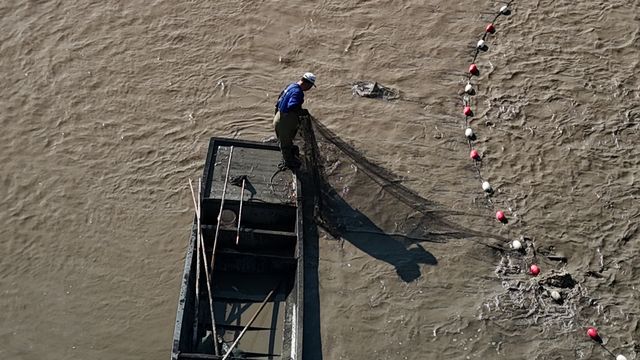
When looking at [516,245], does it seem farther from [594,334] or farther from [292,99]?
[292,99]

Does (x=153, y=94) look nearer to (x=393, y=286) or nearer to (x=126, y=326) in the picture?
(x=126, y=326)

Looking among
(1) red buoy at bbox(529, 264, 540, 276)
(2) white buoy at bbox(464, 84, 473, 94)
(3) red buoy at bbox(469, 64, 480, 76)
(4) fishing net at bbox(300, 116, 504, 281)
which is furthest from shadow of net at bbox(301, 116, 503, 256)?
(3) red buoy at bbox(469, 64, 480, 76)

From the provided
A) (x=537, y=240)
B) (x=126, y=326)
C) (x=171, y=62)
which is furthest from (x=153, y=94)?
(x=537, y=240)

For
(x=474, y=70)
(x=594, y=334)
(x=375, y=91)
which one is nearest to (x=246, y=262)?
(x=375, y=91)

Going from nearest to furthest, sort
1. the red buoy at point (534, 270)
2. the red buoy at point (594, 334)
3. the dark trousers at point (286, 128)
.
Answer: the red buoy at point (594, 334)
the dark trousers at point (286, 128)
the red buoy at point (534, 270)

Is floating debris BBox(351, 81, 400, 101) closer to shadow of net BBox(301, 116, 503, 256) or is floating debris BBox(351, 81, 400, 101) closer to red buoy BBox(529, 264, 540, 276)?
shadow of net BBox(301, 116, 503, 256)

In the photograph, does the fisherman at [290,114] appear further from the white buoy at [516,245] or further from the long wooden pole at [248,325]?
the white buoy at [516,245]

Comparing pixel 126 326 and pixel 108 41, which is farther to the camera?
pixel 108 41

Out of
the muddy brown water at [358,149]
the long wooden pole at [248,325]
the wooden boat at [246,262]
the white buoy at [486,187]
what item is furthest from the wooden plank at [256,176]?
the white buoy at [486,187]
